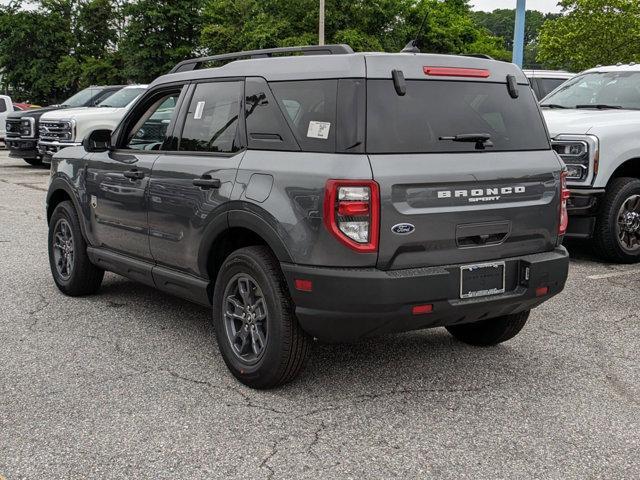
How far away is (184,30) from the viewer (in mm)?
48312

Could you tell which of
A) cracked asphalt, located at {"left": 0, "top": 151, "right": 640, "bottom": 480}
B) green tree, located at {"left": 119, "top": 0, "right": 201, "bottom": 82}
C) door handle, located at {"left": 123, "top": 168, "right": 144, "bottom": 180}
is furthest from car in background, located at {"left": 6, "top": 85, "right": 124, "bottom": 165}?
green tree, located at {"left": 119, "top": 0, "right": 201, "bottom": 82}

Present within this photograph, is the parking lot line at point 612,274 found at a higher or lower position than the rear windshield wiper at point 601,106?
lower

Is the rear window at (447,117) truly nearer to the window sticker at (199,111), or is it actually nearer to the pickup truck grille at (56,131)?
the window sticker at (199,111)

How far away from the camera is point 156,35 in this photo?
154 feet

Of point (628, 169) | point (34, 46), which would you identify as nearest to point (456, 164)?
point (628, 169)

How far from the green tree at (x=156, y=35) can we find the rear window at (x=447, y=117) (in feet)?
146

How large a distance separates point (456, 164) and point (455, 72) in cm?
54

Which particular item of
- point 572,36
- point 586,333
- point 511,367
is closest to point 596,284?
point 586,333

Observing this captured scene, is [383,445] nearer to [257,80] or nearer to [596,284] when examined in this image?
[257,80]

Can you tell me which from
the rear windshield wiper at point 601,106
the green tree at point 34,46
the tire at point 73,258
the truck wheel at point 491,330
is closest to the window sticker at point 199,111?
the tire at point 73,258

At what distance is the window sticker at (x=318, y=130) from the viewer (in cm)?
378

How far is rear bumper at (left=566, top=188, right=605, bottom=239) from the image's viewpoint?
748 centimetres

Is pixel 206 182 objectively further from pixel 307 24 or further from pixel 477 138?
pixel 307 24

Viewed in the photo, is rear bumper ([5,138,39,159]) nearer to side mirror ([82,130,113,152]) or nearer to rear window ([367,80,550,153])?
side mirror ([82,130,113,152])
